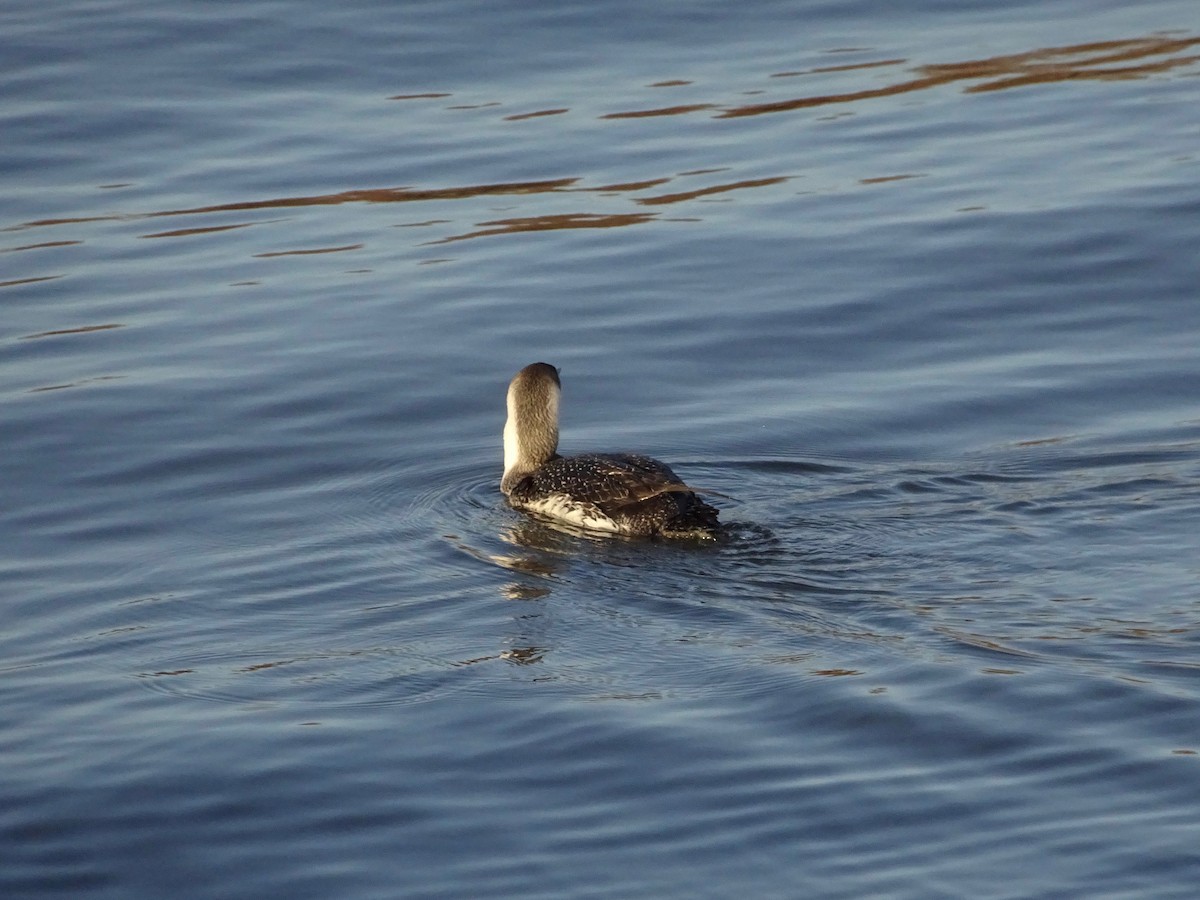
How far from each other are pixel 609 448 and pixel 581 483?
140 centimetres

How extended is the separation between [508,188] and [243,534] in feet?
24.4

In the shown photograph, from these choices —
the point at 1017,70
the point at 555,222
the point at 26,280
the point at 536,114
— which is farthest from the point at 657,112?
the point at 26,280

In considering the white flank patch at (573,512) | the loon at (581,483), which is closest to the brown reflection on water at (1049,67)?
the loon at (581,483)

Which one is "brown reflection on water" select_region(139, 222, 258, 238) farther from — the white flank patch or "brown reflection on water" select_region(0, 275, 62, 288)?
the white flank patch

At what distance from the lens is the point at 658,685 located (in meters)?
7.59

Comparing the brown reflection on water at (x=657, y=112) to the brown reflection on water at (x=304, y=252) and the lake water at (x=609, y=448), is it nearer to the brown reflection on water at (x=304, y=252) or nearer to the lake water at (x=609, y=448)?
the lake water at (x=609, y=448)

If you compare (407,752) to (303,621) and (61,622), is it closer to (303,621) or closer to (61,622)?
(303,621)

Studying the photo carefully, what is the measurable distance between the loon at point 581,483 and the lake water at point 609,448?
170mm

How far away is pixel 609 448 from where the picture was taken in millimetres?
11289

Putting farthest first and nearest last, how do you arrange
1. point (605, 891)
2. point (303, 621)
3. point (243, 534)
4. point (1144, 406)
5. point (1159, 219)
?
point (1159, 219)
point (1144, 406)
point (243, 534)
point (303, 621)
point (605, 891)

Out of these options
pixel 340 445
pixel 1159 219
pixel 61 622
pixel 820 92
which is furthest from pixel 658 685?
pixel 820 92

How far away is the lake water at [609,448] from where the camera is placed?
6.58m

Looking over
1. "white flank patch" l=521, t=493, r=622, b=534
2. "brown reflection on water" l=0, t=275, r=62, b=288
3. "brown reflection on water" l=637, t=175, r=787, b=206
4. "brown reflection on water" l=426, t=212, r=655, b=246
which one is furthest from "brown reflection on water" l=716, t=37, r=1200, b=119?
"white flank patch" l=521, t=493, r=622, b=534

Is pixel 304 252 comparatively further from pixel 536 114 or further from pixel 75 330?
pixel 536 114
